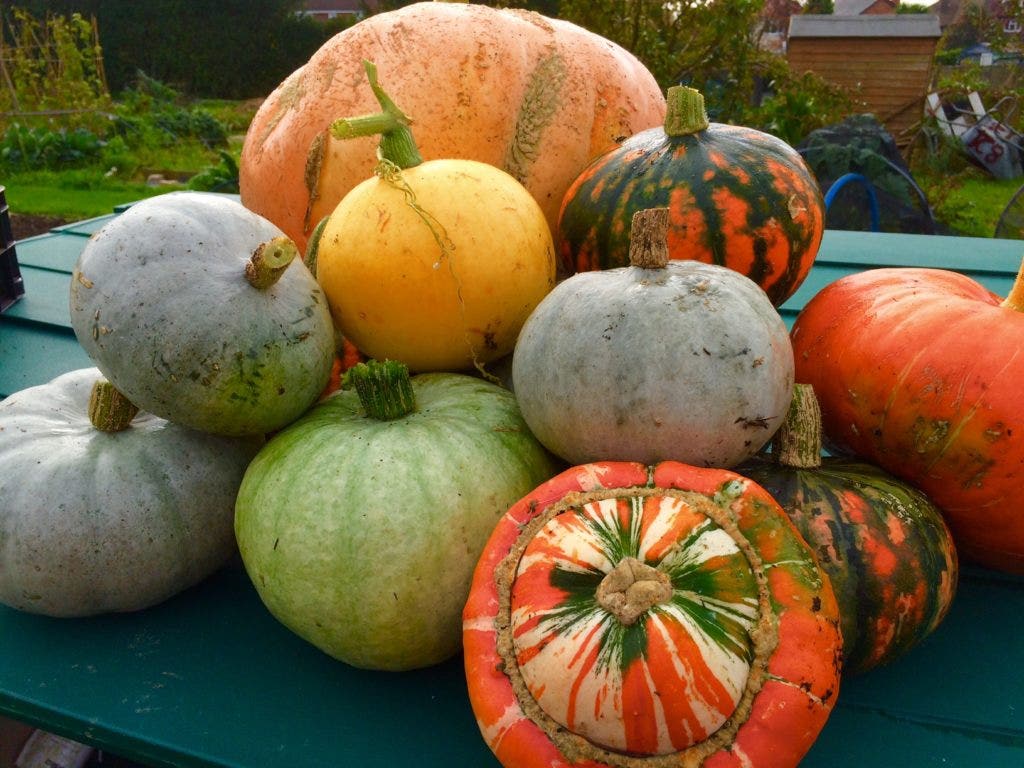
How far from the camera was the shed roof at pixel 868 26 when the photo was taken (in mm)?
11266

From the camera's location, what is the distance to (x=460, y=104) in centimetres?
171

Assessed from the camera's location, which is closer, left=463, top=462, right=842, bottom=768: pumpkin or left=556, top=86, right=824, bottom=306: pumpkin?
left=463, top=462, right=842, bottom=768: pumpkin

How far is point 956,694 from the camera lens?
44.1 inches

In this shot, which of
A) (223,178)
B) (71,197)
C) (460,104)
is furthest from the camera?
(71,197)

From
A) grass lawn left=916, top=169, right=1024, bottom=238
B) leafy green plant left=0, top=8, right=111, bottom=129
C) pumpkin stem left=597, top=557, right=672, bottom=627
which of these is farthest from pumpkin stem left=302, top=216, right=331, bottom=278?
leafy green plant left=0, top=8, right=111, bottom=129

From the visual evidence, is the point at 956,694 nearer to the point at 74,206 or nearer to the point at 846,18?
the point at 74,206

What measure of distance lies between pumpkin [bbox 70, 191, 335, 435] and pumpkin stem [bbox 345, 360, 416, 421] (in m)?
0.08

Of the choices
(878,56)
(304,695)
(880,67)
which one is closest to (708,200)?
(304,695)

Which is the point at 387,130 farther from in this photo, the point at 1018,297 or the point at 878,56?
the point at 878,56

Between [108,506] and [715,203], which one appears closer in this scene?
[108,506]

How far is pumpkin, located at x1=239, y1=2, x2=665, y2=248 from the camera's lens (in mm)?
1712

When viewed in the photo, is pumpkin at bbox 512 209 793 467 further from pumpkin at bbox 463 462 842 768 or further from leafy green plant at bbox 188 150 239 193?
leafy green plant at bbox 188 150 239 193

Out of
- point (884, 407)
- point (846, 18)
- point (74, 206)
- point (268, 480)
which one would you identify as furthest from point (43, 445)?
point (846, 18)

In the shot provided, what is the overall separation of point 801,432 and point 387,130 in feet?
2.73
